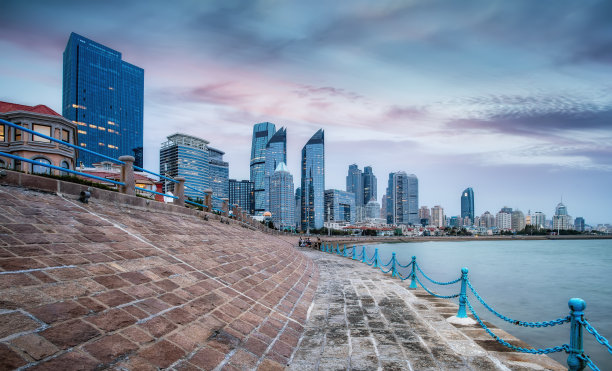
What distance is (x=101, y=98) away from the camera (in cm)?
14562

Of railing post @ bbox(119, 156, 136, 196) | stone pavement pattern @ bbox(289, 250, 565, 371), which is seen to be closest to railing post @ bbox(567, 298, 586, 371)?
stone pavement pattern @ bbox(289, 250, 565, 371)

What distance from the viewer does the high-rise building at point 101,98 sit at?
134875mm

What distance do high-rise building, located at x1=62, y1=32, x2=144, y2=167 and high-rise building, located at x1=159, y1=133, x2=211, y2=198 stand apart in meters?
19.3

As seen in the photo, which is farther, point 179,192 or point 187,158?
point 187,158

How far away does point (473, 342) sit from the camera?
5.34 meters

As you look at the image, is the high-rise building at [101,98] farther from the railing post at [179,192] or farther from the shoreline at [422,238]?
the railing post at [179,192]

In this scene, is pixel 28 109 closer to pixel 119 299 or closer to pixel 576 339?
pixel 119 299

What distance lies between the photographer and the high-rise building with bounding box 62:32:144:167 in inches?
5310

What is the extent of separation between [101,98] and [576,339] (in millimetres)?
177068

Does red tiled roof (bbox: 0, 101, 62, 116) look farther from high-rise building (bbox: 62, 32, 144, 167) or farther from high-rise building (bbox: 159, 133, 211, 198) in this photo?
high-rise building (bbox: 159, 133, 211, 198)

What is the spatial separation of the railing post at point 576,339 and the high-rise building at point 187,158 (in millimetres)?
181098

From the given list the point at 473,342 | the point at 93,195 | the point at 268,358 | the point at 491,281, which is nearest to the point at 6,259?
the point at 268,358

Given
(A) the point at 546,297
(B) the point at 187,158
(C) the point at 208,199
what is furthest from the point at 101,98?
(A) the point at 546,297

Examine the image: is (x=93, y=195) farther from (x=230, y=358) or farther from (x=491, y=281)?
(x=491, y=281)
